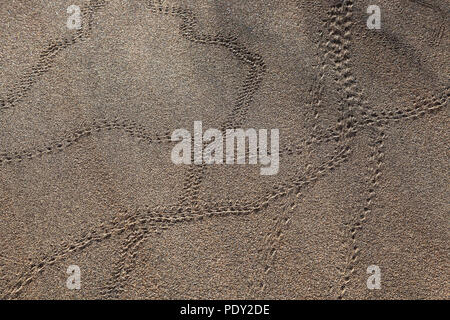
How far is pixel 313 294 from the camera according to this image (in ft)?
6.57

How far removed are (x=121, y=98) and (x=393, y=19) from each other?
1.29 m

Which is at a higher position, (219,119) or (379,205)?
(219,119)

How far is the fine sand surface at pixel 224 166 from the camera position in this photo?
2018 mm

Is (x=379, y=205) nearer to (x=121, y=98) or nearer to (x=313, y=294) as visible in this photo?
(x=313, y=294)

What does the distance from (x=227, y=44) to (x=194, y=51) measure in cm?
16

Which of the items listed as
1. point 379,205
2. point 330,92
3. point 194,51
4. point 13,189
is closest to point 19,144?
point 13,189

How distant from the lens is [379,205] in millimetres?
2041

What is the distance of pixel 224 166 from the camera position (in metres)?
2.07

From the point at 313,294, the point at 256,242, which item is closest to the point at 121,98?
the point at 256,242

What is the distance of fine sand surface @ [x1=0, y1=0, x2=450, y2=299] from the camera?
202 cm
